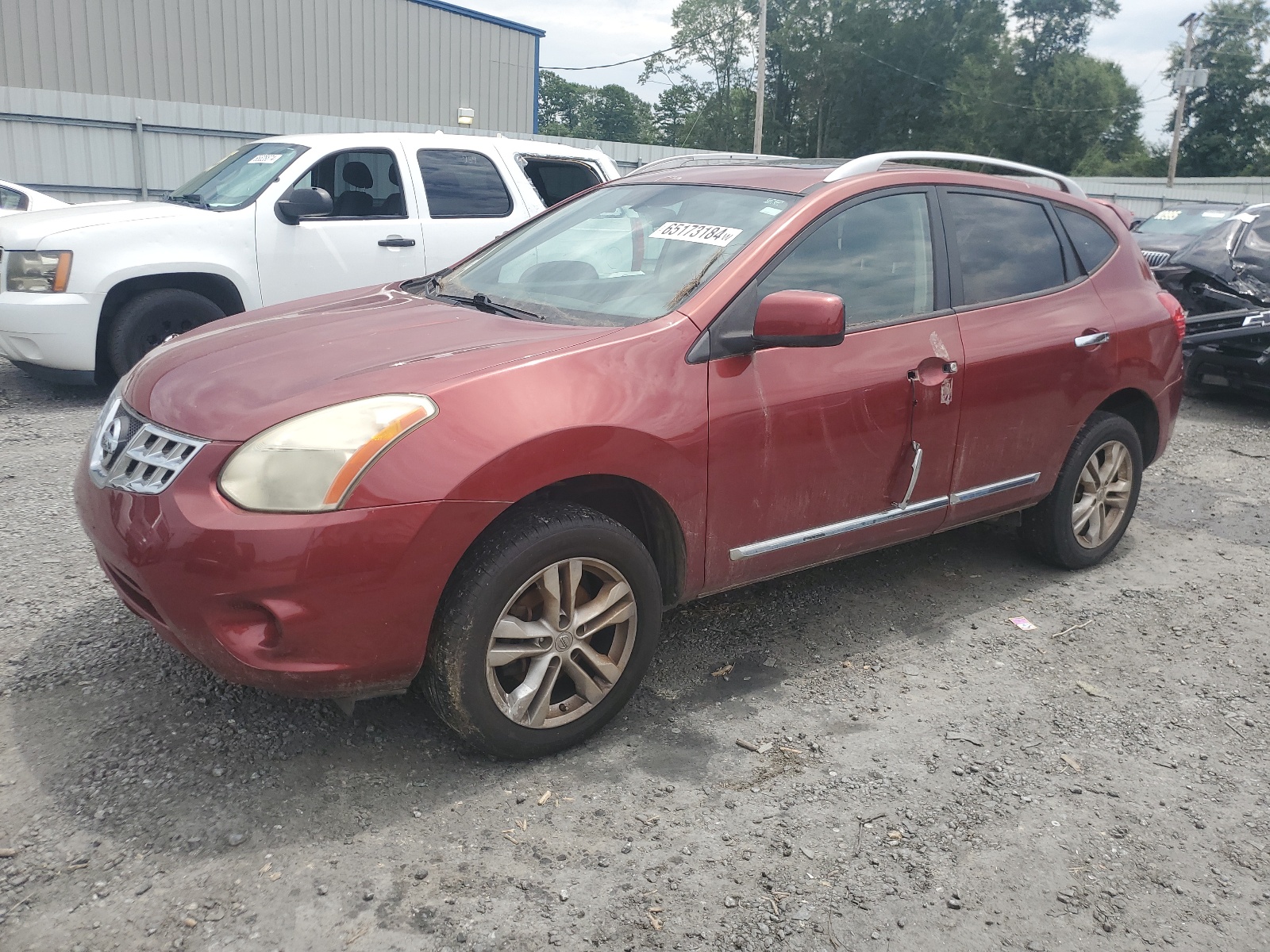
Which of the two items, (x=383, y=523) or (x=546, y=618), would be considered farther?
(x=546, y=618)

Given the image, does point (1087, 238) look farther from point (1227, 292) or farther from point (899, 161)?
point (1227, 292)

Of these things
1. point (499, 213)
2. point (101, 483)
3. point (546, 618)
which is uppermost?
point (499, 213)

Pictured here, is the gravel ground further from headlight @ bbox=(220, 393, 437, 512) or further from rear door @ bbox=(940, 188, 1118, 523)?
headlight @ bbox=(220, 393, 437, 512)

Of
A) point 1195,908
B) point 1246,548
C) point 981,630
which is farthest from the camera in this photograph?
point 1246,548

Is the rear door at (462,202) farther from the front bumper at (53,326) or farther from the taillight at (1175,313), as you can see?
the taillight at (1175,313)

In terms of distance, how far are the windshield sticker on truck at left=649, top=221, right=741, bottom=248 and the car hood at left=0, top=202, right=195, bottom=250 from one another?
4681 millimetres

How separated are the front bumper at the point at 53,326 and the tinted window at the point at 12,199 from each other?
198 inches

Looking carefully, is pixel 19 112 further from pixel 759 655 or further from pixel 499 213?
pixel 759 655

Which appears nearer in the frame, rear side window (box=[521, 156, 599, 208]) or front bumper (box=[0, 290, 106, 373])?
front bumper (box=[0, 290, 106, 373])

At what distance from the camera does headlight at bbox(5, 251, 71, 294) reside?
664 cm

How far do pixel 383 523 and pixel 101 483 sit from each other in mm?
878

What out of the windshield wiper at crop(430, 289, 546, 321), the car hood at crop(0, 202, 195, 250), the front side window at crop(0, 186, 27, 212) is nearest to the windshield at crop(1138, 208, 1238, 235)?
the windshield wiper at crop(430, 289, 546, 321)

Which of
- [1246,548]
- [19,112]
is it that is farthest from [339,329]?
[19,112]

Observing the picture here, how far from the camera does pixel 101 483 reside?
2.83 meters
